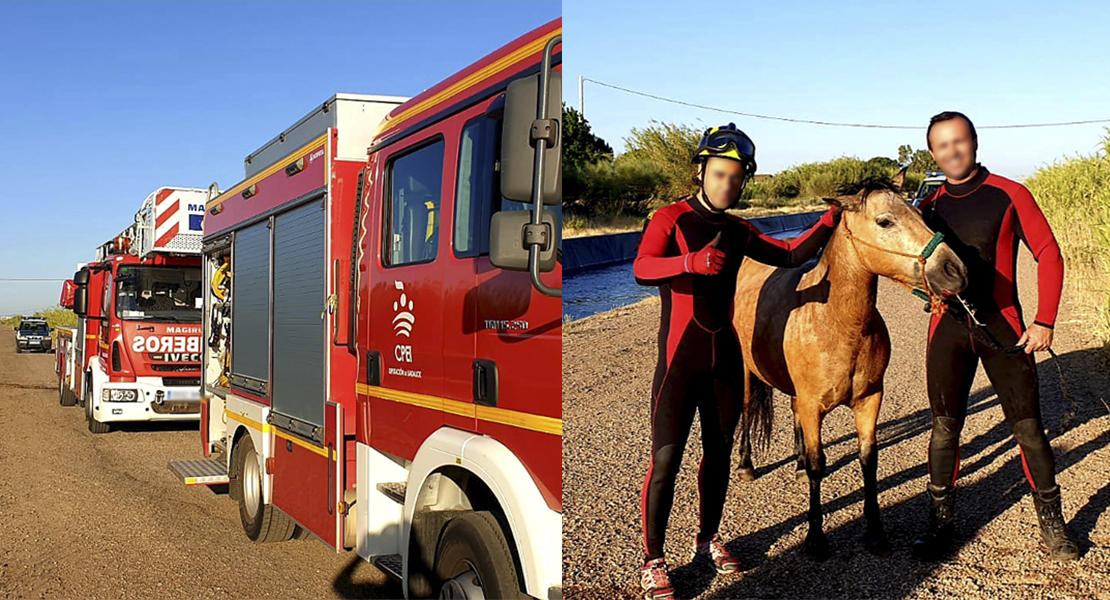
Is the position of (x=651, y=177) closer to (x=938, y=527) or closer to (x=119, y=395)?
(x=938, y=527)

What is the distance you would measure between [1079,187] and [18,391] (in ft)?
70.0

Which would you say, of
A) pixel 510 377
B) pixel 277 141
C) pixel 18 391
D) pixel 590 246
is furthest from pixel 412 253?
pixel 18 391

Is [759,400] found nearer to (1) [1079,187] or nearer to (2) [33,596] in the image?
(1) [1079,187]

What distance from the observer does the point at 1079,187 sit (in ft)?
11.7

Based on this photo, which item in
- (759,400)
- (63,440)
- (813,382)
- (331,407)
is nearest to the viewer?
(813,382)

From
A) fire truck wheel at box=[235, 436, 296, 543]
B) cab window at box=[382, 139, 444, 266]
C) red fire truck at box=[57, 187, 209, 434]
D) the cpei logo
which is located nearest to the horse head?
cab window at box=[382, 139, 444, 266]

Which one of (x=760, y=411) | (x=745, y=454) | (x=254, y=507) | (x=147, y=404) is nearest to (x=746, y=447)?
(x=745, y=454)

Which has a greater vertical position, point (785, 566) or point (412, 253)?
point (412, 253)

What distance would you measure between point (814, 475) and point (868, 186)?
1.00 metres

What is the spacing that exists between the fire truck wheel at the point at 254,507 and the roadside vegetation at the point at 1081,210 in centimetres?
455

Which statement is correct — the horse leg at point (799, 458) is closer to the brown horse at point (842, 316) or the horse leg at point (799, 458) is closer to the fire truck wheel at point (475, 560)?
the brown horse at point (842, 316)

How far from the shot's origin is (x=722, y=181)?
2508mm

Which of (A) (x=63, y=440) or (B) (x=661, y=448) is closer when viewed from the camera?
(B) (x=661, y=448)

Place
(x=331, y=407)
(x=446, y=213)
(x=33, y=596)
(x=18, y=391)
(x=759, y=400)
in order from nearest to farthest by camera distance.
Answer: (x=446, y=213) < (x=759, y=400) < (x=331, y=407) < (x=33, y=596) < (x=18, y=391)
